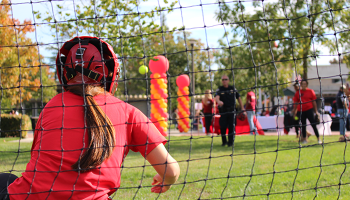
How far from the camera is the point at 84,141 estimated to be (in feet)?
5.15

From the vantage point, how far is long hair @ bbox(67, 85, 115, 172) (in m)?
1.53

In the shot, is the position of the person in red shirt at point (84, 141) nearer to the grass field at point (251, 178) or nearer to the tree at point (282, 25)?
the grass field at point (251, 178)

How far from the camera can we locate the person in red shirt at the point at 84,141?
1545mm

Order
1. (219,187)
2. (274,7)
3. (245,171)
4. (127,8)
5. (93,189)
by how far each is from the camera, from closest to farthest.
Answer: (93,189) → (219,187) → (245,171) → (127,8) → (274,7)

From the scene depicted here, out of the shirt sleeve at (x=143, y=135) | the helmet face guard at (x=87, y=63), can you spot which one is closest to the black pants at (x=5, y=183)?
the helmet face guard at (x=87, y=63)

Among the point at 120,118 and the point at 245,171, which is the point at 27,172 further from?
the point at 245,171

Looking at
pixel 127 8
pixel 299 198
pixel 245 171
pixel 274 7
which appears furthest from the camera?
pixel 274 7

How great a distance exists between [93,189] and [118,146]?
26 centimetres

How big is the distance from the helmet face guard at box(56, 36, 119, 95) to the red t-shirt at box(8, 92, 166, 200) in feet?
0.47

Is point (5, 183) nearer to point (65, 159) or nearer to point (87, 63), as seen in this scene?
point (65, 159)

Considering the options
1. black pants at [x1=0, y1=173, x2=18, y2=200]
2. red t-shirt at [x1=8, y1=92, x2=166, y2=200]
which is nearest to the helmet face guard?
red t-shirt at [x1=8, y1=92, x2=166, y2=200]

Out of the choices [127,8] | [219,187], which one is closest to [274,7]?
[127,8]

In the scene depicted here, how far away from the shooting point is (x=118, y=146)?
1.68 m

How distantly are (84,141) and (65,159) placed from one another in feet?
0.42
